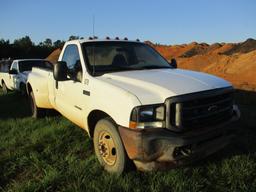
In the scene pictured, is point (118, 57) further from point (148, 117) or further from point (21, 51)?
point (21, 51)

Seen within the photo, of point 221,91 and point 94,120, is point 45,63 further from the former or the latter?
point 221,91

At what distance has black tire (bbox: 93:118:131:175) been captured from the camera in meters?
4.33

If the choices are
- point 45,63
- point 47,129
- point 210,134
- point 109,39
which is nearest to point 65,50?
point 109,39

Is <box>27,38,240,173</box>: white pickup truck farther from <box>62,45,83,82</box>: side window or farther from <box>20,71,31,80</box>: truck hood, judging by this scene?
A: <box>20,71,31,80</box>: truck hood

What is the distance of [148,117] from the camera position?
4.07 metres

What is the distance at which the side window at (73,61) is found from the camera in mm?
5474

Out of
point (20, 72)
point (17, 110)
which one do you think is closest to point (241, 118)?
point (17, 110)

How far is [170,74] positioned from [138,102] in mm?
1113

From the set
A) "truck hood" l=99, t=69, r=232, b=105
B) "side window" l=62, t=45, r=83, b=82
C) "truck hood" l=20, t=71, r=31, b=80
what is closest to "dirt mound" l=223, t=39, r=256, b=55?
"truck hood" l=20, t=71, r=31, b=80

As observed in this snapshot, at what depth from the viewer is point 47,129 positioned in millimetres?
6797

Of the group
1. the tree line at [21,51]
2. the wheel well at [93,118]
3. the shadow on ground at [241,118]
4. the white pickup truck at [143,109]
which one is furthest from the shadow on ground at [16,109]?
the tree line at [21,51]

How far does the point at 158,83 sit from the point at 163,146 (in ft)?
2.78

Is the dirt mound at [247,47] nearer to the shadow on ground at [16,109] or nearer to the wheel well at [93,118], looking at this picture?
the shadow on ground at [16,109]

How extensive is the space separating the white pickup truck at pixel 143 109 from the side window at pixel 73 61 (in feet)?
0.05
